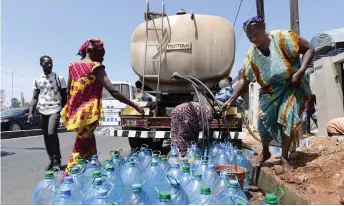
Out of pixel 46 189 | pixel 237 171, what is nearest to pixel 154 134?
pixel 237 171

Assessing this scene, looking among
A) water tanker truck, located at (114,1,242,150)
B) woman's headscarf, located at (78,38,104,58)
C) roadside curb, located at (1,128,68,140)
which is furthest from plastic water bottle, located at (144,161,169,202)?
roadside curb, located at (1,128,68,140)

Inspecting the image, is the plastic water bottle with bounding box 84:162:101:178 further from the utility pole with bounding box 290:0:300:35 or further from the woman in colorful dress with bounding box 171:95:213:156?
the utility pole with bounding box 290:0:300:35

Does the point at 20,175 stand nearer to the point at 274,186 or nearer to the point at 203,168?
the point at 203,168

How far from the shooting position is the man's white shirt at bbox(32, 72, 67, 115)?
4879mm

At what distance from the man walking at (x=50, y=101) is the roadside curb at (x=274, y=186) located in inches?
119

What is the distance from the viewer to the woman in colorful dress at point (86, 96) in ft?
10.0

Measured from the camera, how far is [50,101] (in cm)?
490

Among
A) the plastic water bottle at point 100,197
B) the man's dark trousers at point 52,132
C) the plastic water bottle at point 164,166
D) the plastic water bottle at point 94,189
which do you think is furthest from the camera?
the man's dark trousers at point 52,132

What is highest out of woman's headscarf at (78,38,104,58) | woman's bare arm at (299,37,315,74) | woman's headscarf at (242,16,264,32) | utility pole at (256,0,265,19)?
utility pole at (256,0,265,19)

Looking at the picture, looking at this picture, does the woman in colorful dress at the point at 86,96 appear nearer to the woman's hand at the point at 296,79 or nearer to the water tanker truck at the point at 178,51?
the woman's hand at the point at 296,79

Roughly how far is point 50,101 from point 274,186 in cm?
359

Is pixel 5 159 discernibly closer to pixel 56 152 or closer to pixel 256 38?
pixel 56 152

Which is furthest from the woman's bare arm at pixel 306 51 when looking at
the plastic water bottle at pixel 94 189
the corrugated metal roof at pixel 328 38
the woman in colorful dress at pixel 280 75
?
the corrugated metal roof at pixel 328 38

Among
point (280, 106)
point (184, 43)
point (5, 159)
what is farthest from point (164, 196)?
point (5, 159)
